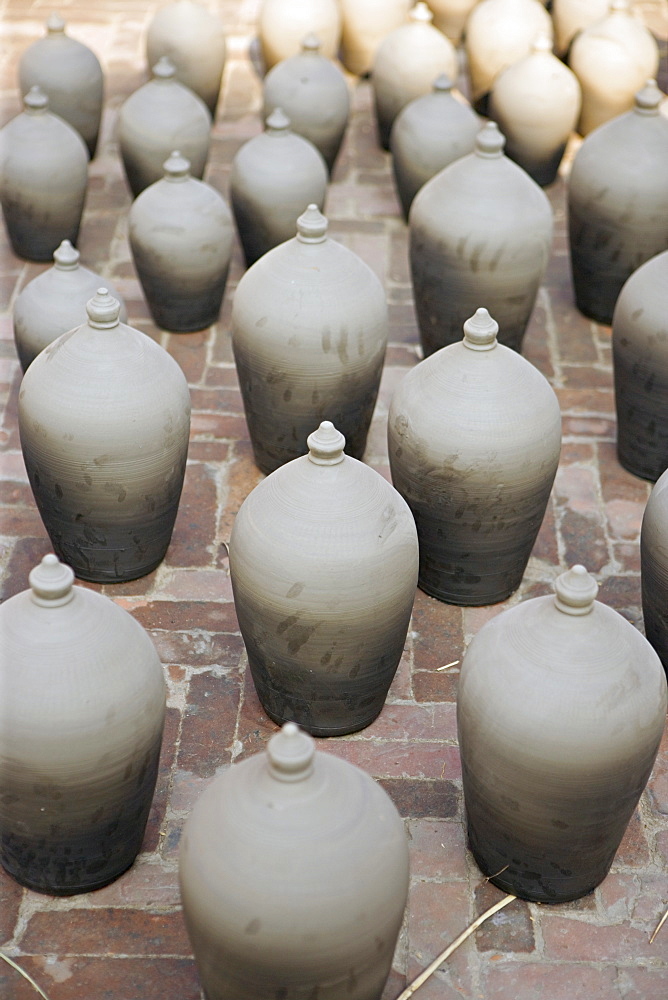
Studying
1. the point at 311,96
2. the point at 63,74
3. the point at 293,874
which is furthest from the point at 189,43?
the point at 293,874

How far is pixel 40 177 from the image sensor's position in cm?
585

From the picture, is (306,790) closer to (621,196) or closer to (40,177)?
(621,196)

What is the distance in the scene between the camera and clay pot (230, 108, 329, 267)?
5.84 meters

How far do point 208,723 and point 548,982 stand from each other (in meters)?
1.27

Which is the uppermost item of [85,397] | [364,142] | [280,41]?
[85,397]

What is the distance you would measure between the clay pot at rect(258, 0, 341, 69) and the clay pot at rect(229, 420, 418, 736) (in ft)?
16.4

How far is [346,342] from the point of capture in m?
4.47

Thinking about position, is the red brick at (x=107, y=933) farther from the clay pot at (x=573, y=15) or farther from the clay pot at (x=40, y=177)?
the clay pot at (x=573, y=15)

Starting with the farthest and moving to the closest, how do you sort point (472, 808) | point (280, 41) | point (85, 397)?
point (280, 41)
point (85, 397)
point (472, 808)

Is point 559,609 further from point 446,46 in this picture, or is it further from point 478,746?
point 446,46

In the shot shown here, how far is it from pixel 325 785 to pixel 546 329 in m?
3.88

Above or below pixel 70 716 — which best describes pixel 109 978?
below

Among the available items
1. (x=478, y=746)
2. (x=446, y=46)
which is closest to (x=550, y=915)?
(x=478, y=746)

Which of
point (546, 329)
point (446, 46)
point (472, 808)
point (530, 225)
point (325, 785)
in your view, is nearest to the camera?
point (325, 785)
